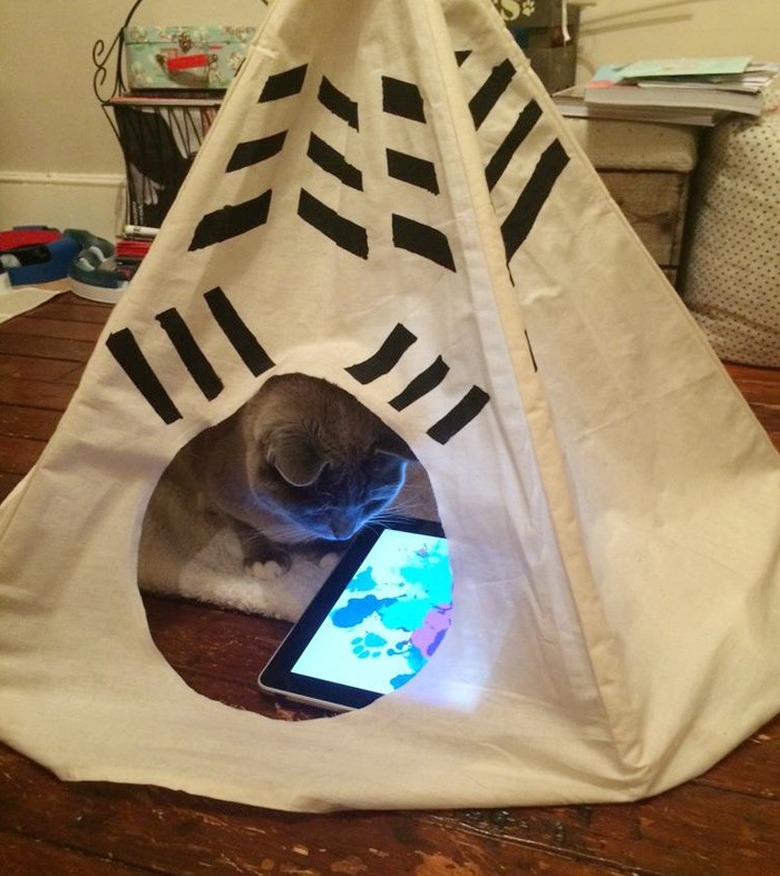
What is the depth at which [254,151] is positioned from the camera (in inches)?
28.7

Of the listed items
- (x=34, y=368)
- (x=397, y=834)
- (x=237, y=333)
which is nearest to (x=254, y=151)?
(x=237, y=333)

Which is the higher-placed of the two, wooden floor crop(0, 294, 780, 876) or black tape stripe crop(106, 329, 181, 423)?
black tape stripe crop(106, 329, 181, 423)

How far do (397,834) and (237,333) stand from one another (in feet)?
1.72

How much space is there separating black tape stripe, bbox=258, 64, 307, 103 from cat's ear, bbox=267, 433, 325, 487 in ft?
1.30

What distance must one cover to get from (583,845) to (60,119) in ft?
8.56

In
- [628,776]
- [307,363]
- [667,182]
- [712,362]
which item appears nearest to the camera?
[628,776]

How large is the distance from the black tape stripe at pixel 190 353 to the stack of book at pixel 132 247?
1.58 metres

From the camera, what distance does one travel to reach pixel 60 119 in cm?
249

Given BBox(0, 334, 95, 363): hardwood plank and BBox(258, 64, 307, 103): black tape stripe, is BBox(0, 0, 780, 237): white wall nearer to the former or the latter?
BBox(0, 334, 95, 363): hardwood plank

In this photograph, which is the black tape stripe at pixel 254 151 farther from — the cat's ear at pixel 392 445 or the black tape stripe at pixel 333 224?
the cat's ear at pixel 392 445

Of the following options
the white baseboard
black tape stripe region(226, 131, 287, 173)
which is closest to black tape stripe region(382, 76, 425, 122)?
black tape stripe region(226, 131, 287, 173)

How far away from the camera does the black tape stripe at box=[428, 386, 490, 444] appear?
0.72 metres

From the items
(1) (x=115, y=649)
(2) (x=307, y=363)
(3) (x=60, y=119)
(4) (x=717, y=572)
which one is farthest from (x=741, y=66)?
(3) (x=60, y=119)

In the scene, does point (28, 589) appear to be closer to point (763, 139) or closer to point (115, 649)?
point (115, 649)
